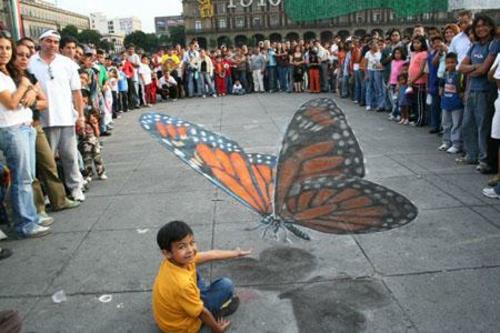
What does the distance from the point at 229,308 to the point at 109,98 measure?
29.9 ft

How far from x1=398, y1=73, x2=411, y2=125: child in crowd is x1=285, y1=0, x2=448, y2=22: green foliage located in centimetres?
262

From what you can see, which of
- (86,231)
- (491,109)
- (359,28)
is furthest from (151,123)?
(359,28)

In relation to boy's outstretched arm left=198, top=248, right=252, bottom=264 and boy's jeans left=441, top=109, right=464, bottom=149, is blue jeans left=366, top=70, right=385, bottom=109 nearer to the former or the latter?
boy's jeans left=441, top=109, right=464, bottom=149

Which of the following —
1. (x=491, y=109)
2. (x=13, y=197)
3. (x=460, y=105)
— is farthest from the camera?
(x=460, y=105)

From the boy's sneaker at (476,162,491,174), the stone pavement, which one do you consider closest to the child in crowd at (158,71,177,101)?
the stone pavement

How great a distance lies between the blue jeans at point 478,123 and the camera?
233 inches

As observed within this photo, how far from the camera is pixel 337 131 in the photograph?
12.5ft

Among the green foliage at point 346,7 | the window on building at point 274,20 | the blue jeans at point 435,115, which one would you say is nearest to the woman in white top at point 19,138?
the blue jeans at point 435,115

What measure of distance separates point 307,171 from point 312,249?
699 millimetres

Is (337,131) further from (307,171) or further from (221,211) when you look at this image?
(221,211)

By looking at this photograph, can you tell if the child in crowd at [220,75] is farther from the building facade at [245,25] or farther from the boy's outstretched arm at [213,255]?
the building facade at [245,25]

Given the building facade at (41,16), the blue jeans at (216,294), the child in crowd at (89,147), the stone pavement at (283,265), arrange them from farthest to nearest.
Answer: the building facade at (41,16)
the child in crowd at (89,147)
the stone pavement at (283,265)
the blue jeans at (216,294)

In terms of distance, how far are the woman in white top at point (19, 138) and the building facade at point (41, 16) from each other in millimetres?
94557

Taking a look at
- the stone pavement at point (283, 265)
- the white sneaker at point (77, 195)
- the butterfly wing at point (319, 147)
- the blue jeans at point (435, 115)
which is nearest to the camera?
the stone pavement at point (283, 265)
